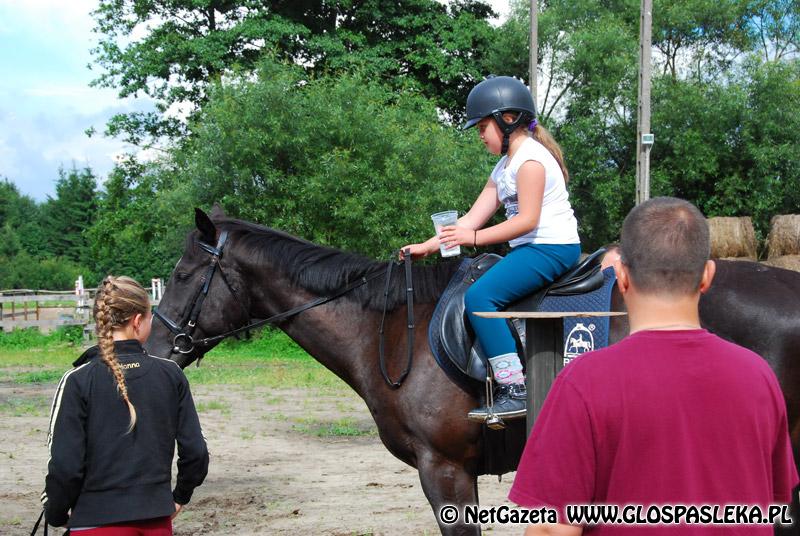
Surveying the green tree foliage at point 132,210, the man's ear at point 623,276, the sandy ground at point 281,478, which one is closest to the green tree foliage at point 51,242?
the green tree foliage at point 132,210

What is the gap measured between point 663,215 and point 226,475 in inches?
284

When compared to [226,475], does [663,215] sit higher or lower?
higher

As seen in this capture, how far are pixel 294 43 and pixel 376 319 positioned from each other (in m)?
25.0

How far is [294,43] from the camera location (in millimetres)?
28047

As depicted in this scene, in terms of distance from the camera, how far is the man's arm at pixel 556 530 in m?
1.66

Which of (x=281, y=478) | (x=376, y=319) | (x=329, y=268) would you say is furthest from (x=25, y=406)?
(x=376, y=319)

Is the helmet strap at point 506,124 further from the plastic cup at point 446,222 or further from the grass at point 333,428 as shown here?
the grass at point 333,428

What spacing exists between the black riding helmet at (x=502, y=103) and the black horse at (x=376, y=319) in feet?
2.86

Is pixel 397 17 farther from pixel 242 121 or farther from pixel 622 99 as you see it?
pixel 242 121

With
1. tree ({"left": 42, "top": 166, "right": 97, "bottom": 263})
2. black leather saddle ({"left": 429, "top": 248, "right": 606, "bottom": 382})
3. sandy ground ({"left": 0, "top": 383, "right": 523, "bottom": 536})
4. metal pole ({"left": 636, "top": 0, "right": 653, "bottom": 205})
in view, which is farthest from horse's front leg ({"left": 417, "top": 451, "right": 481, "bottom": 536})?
tree ({"left": 42, "top": 166, "right": 97, "bottom": 263})

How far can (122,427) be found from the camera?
3043 mm

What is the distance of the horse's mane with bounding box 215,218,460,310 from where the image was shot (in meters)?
4.66

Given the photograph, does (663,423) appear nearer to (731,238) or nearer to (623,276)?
(623,276)

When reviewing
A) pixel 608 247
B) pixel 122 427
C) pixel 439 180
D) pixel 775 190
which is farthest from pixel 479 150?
pixel 122 427
